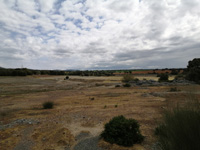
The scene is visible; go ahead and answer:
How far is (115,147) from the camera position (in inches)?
186

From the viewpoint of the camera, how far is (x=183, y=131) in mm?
2363

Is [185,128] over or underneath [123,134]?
over

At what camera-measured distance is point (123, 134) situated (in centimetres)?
511

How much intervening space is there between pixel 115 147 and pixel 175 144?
2899 millimetres

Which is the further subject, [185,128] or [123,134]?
[123,134]

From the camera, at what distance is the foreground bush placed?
2.24 m

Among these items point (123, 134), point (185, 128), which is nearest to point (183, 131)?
point (185, 128)

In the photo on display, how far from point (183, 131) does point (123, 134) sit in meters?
3.12

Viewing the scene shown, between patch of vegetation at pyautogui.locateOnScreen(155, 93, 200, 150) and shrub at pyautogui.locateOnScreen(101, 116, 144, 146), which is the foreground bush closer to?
patch of vegetation at pyautogui.locateOnScreen(155, 93, 200, 150)

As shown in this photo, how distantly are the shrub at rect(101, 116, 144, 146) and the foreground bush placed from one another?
2535 millimetres

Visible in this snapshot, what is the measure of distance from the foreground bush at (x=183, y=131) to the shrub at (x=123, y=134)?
8.32 feet

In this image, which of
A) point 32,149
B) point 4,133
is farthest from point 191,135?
point 4,133

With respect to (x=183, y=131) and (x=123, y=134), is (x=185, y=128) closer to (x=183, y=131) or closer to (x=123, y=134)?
(x=183, y=131)

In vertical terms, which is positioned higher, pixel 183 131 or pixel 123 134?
pixel 183 131
